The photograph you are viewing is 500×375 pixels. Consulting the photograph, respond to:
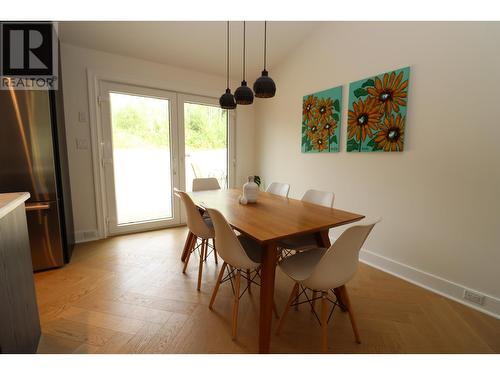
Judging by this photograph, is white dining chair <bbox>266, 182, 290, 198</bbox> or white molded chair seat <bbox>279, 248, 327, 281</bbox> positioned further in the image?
white dining chair <bbox>266, 182, 290, 198</bbox>

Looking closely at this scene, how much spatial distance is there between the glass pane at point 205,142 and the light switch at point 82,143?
1.32 metres

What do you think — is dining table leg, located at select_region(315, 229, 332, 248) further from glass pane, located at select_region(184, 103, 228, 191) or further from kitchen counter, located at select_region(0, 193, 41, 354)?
glass pane, located at select_region(184, 103, 228, 191)

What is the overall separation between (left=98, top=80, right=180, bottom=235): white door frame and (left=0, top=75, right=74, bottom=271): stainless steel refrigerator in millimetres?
708

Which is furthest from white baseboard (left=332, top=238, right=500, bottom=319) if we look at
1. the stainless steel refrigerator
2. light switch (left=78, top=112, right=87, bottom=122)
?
light switch (left=78, top=112, right=87, bottom=122)

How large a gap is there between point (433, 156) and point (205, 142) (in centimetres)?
307

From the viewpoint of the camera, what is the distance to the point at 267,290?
4.35 ft

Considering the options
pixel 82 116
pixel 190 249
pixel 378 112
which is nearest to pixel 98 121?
pixel 82 116

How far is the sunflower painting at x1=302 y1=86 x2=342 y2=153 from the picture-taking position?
2.83 metres

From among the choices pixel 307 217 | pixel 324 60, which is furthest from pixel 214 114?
pixel 307 217

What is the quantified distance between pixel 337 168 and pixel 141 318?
257 cm

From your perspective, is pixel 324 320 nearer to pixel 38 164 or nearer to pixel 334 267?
pixel 334 267

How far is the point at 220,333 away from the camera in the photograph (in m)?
1.54

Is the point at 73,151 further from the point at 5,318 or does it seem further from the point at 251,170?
the point at 251,170

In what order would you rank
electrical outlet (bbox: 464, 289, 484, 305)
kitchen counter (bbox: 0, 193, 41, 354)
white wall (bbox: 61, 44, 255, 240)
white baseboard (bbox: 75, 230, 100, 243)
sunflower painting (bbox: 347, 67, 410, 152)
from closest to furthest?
kitchen counter (bbox: 0, 193, 41, 354) < electrical outlet (bbox: 464, 289, 484, 305) < sunflower painting (bbox: 347, 67, 410, 152) < white wall (bbox: 61, 44, 255, 240) < white baseboard (bbox: 75, 230, 100, 243)
